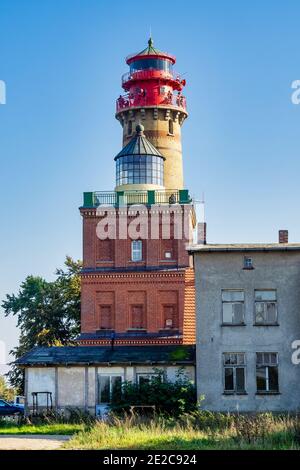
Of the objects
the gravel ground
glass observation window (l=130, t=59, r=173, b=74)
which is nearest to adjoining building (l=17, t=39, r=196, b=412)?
glass observation window (l=130, t=59, r=173, b=74)

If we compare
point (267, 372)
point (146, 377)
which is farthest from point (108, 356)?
point (267, 372)

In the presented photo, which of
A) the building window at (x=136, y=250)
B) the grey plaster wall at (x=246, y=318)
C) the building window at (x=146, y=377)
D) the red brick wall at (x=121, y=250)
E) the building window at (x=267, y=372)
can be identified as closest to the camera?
the building window at (x=267, y=372)

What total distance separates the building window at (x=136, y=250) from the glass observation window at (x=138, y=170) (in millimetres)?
3771

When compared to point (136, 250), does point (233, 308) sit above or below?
below

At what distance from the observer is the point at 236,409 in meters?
35.8

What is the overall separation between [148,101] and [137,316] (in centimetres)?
1371

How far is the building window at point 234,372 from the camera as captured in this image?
36.1 meters

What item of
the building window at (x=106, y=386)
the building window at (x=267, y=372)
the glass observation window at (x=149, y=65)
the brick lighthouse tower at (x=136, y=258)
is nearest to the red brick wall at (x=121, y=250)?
the brick lighthouse tower at (x=136, y=258)

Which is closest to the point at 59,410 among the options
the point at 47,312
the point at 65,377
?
the point at 65,377

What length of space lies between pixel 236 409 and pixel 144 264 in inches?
721

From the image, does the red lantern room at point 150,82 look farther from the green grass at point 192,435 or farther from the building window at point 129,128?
the green grass at point 192,435

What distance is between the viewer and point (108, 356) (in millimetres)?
41562

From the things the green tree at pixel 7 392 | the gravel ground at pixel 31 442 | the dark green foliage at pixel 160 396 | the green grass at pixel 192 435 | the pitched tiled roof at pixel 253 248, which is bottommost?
the green tree at pixel 7 392

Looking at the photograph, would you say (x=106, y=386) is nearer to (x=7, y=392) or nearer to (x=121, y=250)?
(x=121, y=250)
